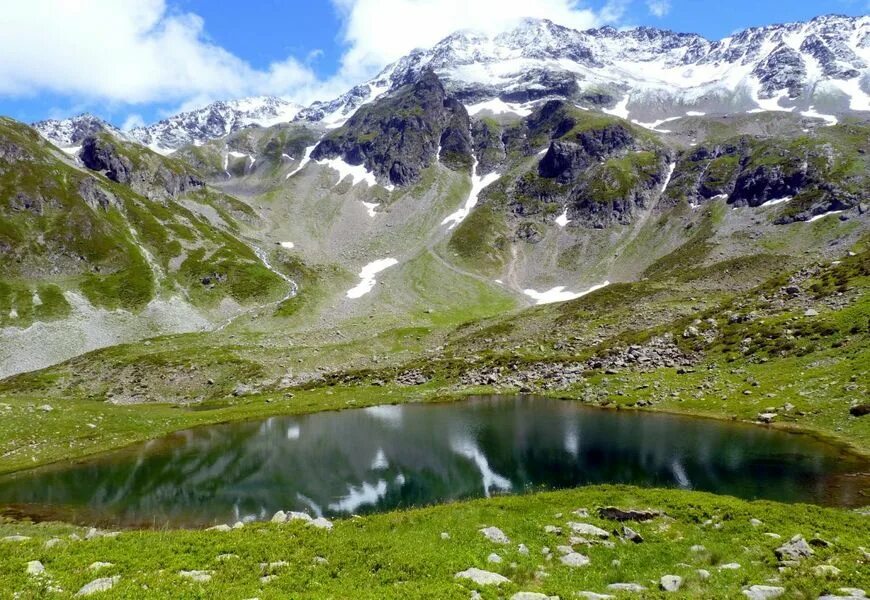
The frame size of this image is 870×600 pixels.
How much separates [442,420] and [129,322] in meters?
112

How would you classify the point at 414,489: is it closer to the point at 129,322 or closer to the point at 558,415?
the point at 558,415

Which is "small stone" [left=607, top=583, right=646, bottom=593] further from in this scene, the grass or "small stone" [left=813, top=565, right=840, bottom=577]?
"small stone" [left=813, top=565, right=840, bottom=577]

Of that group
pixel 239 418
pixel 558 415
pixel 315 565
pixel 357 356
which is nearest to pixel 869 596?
pixel 315 565

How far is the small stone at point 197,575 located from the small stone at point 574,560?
1289cm

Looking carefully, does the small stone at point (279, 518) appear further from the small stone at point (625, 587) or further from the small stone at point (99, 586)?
the small stone at point (625, 587)

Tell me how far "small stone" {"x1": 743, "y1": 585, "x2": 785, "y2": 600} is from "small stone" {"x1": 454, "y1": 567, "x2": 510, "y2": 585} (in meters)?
7.29

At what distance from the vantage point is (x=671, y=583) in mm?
17281

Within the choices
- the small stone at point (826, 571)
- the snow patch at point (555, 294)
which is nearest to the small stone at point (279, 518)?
the small stone at point (826, 571)

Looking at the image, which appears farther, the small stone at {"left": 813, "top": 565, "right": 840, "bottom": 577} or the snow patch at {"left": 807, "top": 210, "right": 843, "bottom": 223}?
the snow patch at {"left": 807, "top": 210, "right": 843, "bottom": 223}

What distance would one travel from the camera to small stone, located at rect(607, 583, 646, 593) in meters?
16.8

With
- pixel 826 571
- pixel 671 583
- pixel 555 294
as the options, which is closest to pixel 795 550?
pixel 826 571

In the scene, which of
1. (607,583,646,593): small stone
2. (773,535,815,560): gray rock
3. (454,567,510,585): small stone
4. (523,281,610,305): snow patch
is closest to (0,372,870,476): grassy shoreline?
(773,535,815,560): gray rock

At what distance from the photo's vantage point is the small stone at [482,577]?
55.7ft

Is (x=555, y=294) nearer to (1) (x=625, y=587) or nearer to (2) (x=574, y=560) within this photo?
(2) (x=574, y=560)
